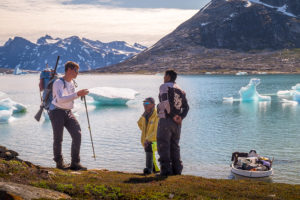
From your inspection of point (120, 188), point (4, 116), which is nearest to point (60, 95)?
point (120, 188)

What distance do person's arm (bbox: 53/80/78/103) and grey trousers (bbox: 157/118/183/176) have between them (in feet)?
8.60

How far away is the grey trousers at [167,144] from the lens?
32.7 ft

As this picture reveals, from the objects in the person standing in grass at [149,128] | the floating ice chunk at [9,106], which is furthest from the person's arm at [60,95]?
the floating ice chunk at [9,106]

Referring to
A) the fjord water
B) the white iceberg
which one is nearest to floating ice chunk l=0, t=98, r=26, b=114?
the fjord water

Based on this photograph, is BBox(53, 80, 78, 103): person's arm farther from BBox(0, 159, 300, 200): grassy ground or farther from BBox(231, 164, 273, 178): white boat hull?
BBox(231, 164, 273, 178): white boat hull

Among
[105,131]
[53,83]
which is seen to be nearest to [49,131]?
[105,131]

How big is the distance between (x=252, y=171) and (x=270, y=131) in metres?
16.4

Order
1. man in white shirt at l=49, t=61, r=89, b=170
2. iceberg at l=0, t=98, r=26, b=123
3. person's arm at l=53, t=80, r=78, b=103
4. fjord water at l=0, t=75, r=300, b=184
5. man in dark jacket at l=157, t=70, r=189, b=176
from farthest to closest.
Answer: iceberg at l=0, t=98, r=26, b=123 → fjord water at l=0, t=75, r=300, b=184 → man in white shirt at l=49, t=61, r=89, b=170 → person's arm at l=53, t=80, r=78, b=103 → man in dark jacket at l=157, t=70, r=189, b=176

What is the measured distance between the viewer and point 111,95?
52.3 m

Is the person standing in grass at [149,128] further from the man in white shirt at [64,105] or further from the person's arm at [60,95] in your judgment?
the person's arm at [60,95]

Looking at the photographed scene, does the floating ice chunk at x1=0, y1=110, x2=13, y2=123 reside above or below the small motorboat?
below

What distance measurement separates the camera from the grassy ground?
7668 millimetres

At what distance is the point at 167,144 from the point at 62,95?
11.0 feet

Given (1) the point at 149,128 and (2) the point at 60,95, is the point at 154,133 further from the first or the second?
(2) the point at 60,95
